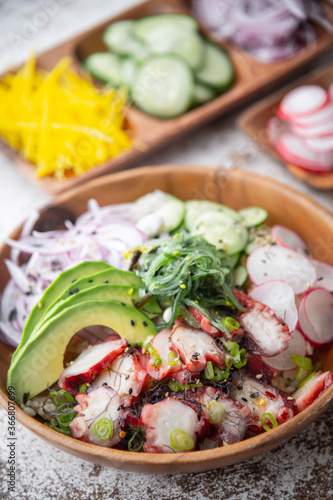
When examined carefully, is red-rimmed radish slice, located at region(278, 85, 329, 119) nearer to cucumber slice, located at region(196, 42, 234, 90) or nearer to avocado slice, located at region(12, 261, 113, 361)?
cucumber slice, located at region(196, 42, 234, 90)

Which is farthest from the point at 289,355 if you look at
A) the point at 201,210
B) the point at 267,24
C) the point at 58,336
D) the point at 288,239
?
the point at 267,24

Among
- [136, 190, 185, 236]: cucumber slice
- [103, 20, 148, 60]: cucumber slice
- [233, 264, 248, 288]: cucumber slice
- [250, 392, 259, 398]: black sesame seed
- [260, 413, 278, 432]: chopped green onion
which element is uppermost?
[103, 20, 148, 60]: cucumber slice

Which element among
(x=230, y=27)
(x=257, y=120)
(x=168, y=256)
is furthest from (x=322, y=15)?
(x=168, y=256)

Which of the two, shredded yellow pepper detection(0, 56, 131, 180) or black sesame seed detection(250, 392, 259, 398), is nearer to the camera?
black sesame seed detection(250, 392, 259, 398)

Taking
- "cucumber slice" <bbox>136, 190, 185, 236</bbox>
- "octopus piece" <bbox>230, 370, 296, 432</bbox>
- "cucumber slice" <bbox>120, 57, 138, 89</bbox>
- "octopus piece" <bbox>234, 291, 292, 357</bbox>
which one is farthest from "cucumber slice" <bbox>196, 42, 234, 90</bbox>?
"octopus piece" <bbox>230, 370, 296, 432</bbox>

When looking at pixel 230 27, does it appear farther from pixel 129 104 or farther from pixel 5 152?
pixel 5 152

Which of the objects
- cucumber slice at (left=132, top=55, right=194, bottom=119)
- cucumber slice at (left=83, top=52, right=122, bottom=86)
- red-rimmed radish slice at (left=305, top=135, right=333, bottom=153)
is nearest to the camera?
red-rimmed radish slice at (left=305, top=135, right=333, bottom=153)

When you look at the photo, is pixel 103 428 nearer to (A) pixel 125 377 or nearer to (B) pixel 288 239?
(A) pixel 125 377
